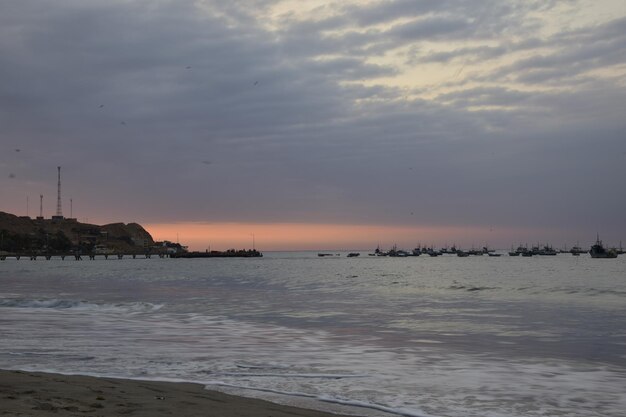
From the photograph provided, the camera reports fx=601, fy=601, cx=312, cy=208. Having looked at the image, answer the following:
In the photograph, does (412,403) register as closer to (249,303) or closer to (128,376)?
(128,376)

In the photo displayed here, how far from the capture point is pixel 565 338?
24281 millimetres

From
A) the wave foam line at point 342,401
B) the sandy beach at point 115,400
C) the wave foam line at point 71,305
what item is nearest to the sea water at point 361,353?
the wave foam line at point 342,401

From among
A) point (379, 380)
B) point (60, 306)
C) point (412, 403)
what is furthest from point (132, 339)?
point (60, 306)

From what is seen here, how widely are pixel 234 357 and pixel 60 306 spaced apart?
2541cm

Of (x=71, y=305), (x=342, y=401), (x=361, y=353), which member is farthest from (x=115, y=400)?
(x=71, y=305)

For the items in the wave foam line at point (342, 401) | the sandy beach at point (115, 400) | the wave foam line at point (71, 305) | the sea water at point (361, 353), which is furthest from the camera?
the wave foam line at point (71, 305)

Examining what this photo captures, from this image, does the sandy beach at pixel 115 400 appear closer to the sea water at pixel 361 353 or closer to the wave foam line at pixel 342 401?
the wave foam line at pixel 342 401

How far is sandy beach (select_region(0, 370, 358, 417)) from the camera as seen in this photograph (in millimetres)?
9250

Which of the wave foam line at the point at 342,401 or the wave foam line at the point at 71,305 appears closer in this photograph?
the wave foam line at the point at 342,401

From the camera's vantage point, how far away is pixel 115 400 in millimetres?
10258

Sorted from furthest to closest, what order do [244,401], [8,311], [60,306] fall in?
1. [60,306]
2. [8,311]
3. [244,401]

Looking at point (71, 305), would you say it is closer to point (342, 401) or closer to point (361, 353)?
point (361, 353)

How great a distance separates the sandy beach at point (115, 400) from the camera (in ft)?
30.3

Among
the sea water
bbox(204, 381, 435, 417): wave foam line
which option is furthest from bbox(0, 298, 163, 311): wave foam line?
bbox(204, 381, 435, 417): wave foam line
